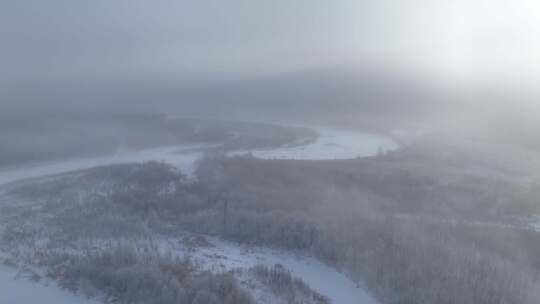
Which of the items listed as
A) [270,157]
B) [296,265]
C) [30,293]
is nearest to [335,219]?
[296,265]

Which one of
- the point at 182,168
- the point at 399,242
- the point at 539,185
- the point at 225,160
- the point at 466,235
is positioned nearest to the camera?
the point at 399,242

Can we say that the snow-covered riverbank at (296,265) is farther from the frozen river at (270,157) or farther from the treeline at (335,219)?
the treeline at (335,219)

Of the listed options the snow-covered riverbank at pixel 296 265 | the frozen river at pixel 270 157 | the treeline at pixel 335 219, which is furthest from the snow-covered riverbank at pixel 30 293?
the snow-covered riverbank at pixel 296 265

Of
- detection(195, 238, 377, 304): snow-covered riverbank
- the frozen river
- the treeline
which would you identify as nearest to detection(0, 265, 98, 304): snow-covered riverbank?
the frozen river

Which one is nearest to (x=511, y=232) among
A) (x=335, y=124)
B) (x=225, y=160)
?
(x=225, y=160)

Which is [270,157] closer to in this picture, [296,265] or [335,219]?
[335,219]

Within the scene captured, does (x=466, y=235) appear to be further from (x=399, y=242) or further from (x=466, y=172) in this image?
(x=466, y=172)

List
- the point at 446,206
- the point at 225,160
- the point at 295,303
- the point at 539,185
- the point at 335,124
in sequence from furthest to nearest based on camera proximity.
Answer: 1. the point at 335,124
2. the point at 225,160
3. the point at 539,185
4. the point at 446,206
5. the point at 295,303

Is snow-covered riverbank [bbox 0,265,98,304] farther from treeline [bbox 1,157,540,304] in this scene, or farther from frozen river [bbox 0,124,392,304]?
treeline [bbox 1,157,540,304]

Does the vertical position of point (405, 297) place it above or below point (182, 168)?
below

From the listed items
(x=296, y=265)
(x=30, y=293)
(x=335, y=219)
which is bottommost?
(x=296, y=265)

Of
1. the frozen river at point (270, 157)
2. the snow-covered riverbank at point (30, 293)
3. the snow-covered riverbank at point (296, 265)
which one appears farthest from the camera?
the snow-covered riverbank at point (296, 265)
